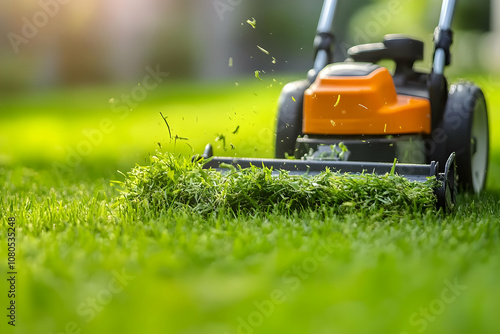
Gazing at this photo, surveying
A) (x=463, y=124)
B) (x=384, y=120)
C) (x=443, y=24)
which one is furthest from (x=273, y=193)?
(x=443, y=24)

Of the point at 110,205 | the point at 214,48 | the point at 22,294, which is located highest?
the point at 22,294

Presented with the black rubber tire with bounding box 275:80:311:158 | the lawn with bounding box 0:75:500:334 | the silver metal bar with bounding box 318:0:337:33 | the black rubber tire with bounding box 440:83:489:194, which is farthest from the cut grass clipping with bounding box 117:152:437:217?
the silver metal bar with bounding box 318:0:337:33

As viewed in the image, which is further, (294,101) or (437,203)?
(294,101)

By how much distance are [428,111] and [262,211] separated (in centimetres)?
110

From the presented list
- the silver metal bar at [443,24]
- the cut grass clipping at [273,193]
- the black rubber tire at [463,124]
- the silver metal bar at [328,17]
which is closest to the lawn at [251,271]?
the cut grass clipping at [273,193]

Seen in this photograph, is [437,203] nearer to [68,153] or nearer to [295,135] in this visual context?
[295,135]

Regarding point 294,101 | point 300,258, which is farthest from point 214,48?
point 300,258

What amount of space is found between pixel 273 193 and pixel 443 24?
61.9 inches

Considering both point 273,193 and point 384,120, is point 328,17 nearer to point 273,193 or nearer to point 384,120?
point 384,120

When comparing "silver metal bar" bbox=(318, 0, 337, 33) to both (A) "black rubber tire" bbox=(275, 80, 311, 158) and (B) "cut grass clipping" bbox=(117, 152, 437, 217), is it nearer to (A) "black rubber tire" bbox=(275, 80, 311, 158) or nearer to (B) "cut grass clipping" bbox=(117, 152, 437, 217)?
(A) "black rubber tire" bbox=(275, 80, 311, 158)

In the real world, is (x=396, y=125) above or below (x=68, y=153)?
above

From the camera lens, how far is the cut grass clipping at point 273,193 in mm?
2939

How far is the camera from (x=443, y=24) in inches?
149

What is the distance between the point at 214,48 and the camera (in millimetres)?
20422
